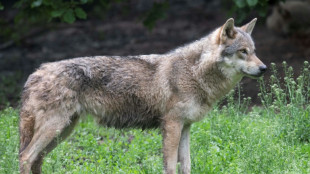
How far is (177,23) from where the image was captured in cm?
1705

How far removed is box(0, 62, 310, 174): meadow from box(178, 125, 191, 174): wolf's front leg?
139mm

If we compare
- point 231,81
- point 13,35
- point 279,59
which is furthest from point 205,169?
point 13,35

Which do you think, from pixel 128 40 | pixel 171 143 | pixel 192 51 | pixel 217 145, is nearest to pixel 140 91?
pixel 171 143

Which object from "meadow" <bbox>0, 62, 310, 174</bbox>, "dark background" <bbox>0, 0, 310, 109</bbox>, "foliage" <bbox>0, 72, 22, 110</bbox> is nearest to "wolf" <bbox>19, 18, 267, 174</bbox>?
"meadow" <bbox>0, 62, 310, 174</bbox>

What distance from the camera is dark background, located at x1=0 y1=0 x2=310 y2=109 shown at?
12034mm

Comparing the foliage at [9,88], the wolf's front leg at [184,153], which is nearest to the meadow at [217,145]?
the wolf's front leg at [184,153]

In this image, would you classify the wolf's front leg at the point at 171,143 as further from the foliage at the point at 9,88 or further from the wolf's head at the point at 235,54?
the foliage at the point at 9,88

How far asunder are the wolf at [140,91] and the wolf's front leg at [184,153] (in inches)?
0.5

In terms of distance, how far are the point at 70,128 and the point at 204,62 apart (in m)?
1.89

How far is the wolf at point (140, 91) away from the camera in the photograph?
5.86 m

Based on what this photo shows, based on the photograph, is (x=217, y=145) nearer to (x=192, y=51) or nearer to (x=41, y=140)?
(x=192, y=51)

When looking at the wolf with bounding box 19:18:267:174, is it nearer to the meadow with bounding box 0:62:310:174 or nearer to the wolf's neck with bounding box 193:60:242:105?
the wolf's neck with bounding box 193:60:242:105

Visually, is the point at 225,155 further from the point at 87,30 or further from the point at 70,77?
the point at 87,30

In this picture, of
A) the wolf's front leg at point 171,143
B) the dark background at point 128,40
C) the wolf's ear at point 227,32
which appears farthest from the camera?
the dark background at point 128,40
